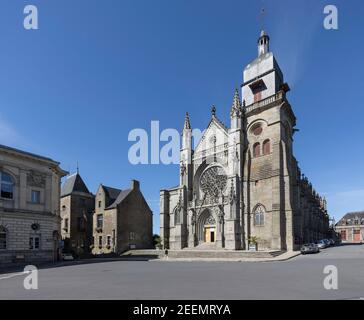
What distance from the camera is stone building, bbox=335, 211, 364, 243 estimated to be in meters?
80.7

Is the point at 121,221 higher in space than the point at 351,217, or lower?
higher

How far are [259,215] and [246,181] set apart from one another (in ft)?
13.9

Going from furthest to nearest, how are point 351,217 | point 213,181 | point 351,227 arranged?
1. point 351,217
2. point 351,227
3. point 213,181

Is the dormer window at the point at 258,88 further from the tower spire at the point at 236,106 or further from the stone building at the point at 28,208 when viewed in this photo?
the stone building at the point at 28,208

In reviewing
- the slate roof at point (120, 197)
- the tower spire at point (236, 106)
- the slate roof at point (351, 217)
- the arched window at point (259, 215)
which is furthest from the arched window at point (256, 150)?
the slate roof at point (351, 217)

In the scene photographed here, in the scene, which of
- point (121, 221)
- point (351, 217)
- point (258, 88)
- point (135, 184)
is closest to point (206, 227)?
point (121, 221)

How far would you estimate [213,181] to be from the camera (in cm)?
4097

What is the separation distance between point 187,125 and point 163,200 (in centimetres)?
1182

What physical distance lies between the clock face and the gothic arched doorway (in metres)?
2.61

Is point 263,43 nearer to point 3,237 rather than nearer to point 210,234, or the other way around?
point 210,234

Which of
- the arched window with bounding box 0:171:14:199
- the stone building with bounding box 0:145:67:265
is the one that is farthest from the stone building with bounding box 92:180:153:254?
the arched window with bounding box 0:171:14:199

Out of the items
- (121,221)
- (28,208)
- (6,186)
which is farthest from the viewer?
(121,221)
